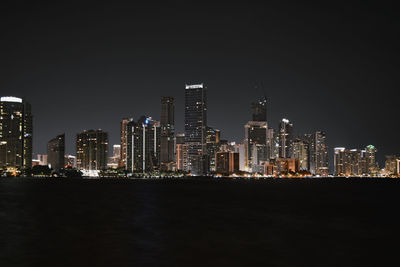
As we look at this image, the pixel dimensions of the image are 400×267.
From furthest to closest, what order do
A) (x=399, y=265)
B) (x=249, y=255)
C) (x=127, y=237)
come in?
(x=127, y=237), (x=249, y=255), (x=399, y=265)

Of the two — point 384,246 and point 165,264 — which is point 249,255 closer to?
point 165,264

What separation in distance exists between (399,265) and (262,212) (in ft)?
121

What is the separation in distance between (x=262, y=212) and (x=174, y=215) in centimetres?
1336

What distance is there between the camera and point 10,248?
118 feet

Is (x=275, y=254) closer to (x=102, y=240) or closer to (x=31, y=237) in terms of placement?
(x=102, y=240)

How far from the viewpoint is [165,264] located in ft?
102

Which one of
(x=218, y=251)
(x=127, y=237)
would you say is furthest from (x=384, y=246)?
(x=127, y=237)

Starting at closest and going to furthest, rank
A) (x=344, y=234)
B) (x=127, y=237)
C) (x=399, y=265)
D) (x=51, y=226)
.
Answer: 1. (x=399, y=265)
2. (x=127, y=237)
3. (x=344, y=234)
4. (x=51, y=226)

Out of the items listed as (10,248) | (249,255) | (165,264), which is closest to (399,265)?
(249,255)

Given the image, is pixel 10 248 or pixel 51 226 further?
pixel 51 226

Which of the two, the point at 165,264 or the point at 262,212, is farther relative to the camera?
the point at 262,212

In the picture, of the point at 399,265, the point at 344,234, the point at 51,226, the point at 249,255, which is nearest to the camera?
the point at 399,265

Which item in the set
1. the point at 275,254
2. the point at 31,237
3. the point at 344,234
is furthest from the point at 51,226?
the point at 344,234

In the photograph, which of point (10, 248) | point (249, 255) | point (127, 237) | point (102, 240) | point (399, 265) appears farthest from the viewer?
point (127, 237)
